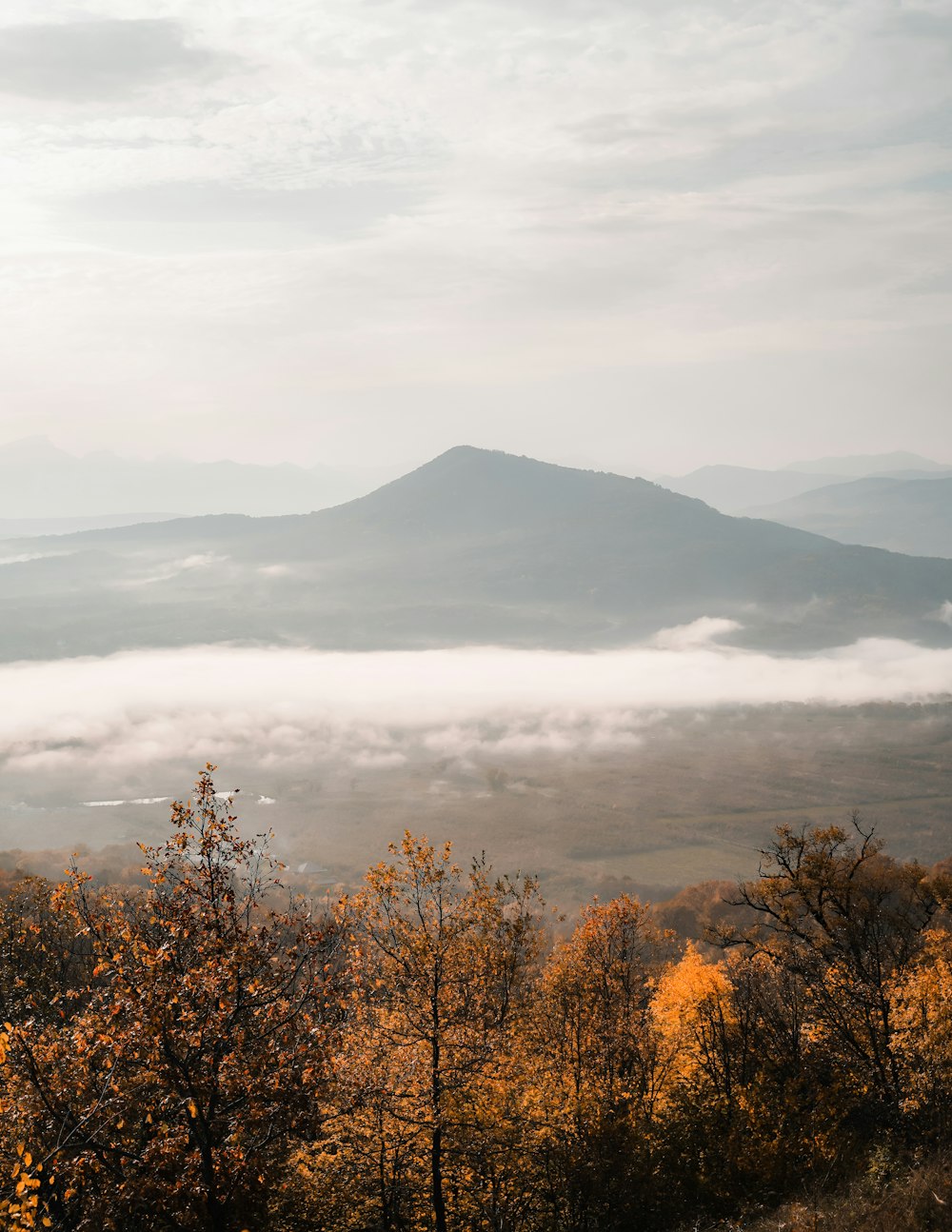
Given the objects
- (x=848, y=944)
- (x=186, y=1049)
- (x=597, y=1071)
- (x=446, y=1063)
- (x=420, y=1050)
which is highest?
(x=186, y=1049)

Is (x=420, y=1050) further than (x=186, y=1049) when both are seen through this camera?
Yes

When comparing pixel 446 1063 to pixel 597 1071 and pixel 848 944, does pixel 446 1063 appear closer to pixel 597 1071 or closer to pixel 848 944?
pixel 597 1071

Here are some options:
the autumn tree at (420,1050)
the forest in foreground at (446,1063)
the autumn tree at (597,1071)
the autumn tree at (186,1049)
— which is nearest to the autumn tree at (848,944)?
the forest in foreground at (446,1063)

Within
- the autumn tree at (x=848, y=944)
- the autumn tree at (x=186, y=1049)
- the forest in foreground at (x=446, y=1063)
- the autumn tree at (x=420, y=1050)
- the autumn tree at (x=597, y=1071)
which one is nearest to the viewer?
the autumn tree at (x=186, y=1049)

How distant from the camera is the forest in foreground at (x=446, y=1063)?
19516mm

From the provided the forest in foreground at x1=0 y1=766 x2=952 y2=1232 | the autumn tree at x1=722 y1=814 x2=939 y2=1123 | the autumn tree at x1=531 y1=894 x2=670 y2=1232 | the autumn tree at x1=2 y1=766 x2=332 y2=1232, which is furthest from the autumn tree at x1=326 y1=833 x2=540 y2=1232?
the autumn tree at x1=722 y1=814 x2=939 y2=1123

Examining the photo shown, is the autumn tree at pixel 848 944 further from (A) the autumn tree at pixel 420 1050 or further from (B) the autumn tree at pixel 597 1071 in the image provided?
(A) the autumn tree at pixel 420 1050

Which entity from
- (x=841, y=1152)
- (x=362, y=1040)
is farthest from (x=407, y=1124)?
(x=841, y=1152)

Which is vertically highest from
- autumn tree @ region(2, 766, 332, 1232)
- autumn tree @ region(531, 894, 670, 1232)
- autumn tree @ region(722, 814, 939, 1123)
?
autumn tree @ region(2, 766, 332, 1232)

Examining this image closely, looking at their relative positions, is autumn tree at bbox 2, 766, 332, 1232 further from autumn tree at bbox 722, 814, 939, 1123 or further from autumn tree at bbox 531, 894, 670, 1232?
autumn tree at bbox 722, 814, 939, 1123

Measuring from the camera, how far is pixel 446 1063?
28.1 meters

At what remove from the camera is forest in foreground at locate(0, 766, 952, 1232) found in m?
19.5

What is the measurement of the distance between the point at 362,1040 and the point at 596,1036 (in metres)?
15.3

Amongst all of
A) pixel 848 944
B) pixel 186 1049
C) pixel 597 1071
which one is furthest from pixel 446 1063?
pixel 848 944
